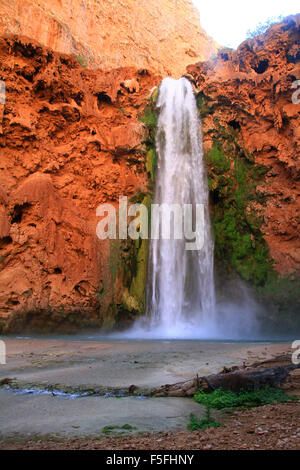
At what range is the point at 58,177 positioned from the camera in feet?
58.2

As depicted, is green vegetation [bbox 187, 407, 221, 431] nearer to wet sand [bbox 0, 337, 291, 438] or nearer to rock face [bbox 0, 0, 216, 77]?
wet sand [bbox 0, 337, 291, 438]

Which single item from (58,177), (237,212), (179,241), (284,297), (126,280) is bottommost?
(284,297)

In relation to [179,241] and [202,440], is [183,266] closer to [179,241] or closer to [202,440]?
[179,241]

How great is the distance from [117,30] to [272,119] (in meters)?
24.6

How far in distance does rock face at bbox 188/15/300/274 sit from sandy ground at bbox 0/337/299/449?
43.2 ft

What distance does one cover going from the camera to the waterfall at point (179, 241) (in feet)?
56.5

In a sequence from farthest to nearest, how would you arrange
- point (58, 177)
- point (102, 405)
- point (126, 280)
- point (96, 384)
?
point (58, 177) < point (126, 280) < point (96, 384) < point (102, 405)

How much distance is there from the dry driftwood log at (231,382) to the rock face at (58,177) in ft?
36.1

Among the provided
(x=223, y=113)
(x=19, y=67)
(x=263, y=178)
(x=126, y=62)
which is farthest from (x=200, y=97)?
(x=126, y=62)

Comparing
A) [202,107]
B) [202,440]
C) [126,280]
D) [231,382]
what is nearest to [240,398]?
[231,382]

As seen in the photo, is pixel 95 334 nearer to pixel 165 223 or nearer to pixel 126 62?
pixel 165 223

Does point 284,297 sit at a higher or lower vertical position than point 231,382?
higher

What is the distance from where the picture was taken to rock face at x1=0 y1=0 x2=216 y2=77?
26.9 metres

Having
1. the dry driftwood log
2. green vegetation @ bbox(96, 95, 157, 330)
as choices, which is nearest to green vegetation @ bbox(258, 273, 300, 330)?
green vegetation @ bbox(96, 95, 157, 330)
